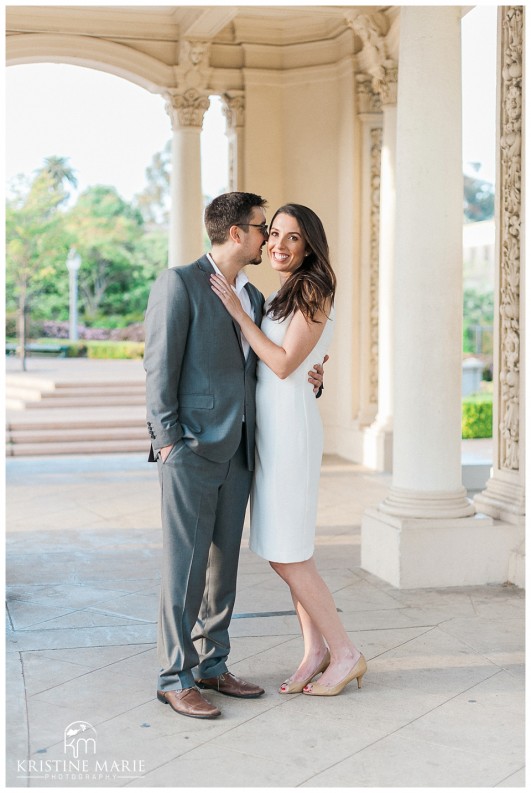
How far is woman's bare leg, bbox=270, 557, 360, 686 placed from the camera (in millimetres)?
4379

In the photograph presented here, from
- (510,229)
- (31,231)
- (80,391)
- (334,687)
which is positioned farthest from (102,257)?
(334,687)

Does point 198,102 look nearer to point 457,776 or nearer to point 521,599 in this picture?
point 521,599

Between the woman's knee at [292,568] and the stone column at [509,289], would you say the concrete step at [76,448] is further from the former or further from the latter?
the woman's knee at [292,568]

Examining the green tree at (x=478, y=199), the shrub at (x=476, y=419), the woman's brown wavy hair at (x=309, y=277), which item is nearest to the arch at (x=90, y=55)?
the shrub at (x=476, y=419)

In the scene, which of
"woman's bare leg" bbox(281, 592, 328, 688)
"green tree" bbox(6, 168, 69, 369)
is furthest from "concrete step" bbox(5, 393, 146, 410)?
"green tree" bbox(6, 168, 69, 369)

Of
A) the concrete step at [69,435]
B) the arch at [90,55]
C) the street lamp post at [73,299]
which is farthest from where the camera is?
the street lamp post at [73,299]

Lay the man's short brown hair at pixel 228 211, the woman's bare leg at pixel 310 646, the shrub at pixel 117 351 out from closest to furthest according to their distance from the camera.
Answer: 1. the man's short brown hair at pixel 228 211
2. the woman's bare leg at pixel 310 646
3. the shrub at pixel 117 351

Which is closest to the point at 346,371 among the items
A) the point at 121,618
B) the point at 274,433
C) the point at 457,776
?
the point at 121,618

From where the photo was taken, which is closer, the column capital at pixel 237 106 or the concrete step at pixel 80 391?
the column capital at pixel 237 106

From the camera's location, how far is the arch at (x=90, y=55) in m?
12.6

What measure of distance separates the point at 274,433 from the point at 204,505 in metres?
0.42

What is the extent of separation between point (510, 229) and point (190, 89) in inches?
284

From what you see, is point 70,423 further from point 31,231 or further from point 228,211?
point 31,231

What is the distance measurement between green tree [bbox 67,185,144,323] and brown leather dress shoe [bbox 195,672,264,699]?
40.9 m
